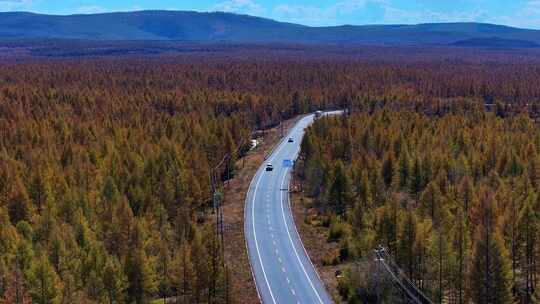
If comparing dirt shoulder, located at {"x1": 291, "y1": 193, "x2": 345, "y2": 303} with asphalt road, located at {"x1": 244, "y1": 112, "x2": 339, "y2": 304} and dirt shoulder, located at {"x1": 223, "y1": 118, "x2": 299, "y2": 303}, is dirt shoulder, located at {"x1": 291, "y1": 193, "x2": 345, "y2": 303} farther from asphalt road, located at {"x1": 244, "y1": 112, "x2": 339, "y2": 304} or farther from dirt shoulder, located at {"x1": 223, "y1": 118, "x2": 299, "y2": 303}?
dirt shoulder, located at {"x1": 223, "y1": 118, "x2": 299, "y2": 303}

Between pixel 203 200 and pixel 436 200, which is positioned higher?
pixel 436 200

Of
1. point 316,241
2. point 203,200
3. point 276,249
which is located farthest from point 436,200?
point 203,200

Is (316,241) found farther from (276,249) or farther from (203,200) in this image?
(203,200)

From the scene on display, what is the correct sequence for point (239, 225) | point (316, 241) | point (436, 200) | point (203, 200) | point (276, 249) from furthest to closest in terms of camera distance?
point (203, 200)
point (239, 225)
point (316, 241)
point (276, 249)
point (436, 200)

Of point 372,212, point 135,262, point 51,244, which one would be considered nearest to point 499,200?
point 372,212

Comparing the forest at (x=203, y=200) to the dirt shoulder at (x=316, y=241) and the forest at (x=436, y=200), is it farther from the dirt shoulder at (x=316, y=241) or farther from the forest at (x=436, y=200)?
the dirt shoulder at (x=316, y=241)

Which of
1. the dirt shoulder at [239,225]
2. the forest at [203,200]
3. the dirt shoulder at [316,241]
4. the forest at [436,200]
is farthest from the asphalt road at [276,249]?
the forest at [203,200]
